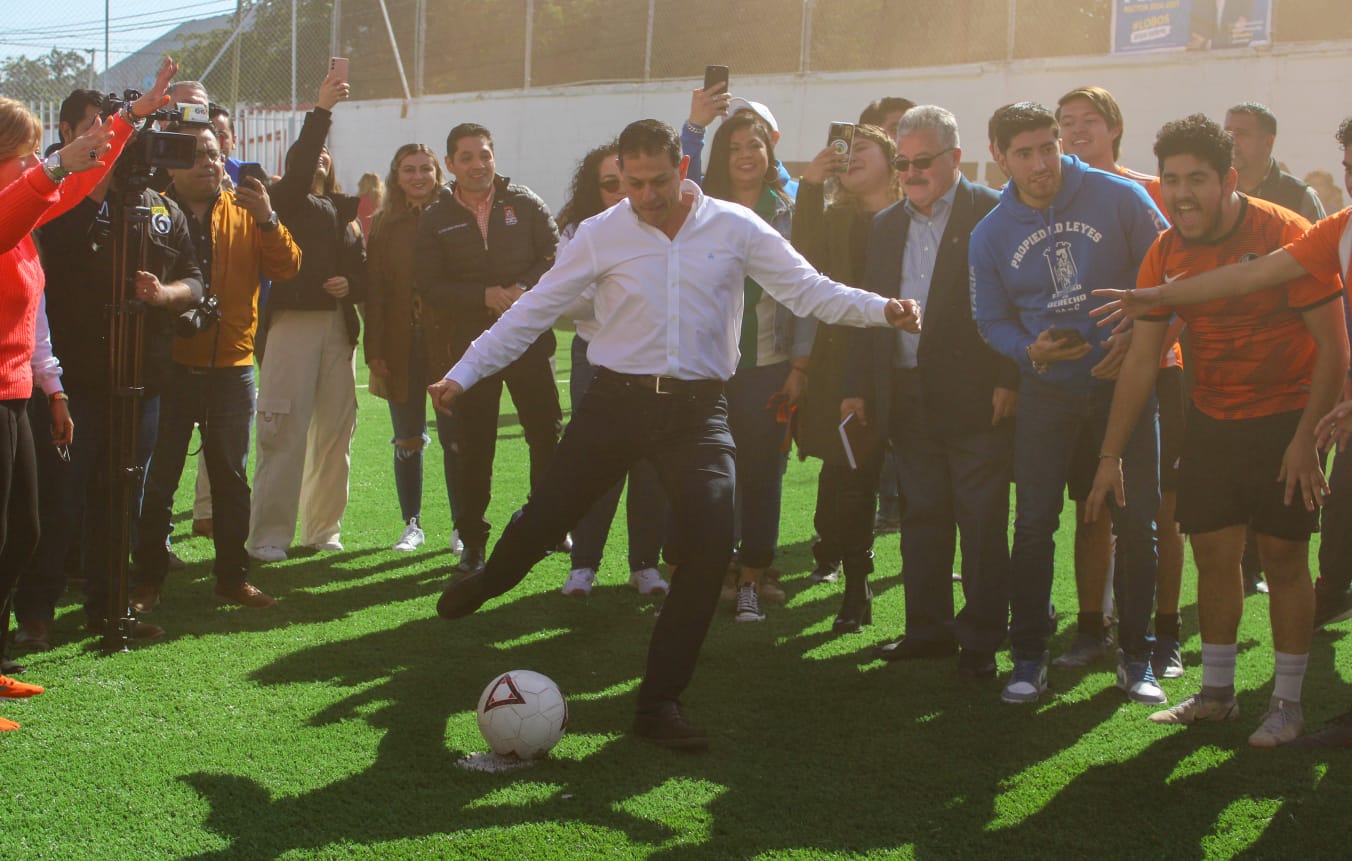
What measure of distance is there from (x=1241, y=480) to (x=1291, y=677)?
2.18 feet

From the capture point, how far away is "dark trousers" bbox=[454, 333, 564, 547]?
22.3 feet

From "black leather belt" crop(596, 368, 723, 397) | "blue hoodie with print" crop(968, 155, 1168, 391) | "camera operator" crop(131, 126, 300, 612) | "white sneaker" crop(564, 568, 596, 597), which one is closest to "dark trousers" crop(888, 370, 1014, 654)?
"blue hoodie with print" crop(968, 155, 1168, 391)

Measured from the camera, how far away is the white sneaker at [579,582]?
6.48 metres

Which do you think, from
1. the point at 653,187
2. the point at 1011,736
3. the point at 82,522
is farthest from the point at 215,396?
the point at 1011,736

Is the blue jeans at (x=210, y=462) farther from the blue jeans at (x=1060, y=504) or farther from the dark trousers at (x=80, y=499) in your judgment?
the blue jeans at (x=1060, y=504)

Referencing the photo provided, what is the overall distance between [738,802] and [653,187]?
80.6 inches

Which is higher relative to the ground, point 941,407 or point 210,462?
point 941,407

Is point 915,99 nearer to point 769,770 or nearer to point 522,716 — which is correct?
point 769,770

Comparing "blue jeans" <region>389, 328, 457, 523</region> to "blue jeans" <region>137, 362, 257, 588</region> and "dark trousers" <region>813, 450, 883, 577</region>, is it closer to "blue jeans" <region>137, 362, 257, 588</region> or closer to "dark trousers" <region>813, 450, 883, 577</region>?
"blue jeans" <region>137, 362, 257, 588</region>

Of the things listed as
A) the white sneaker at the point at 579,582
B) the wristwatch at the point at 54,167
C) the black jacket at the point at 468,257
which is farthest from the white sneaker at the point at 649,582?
the wristwatch at the point at 54,167

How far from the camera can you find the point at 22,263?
457 centimetres

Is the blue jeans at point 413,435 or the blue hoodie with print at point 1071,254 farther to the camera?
the blue jeans at point 413,435

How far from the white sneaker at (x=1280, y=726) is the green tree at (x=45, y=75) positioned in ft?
64.5

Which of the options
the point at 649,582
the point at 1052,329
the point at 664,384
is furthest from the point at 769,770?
the point at 649,582
